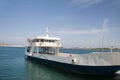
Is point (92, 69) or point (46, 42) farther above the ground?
point (46, 42)

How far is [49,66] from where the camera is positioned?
84.9 ft

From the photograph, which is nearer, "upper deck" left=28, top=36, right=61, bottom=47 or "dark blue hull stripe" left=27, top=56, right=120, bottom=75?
"dark blue hull stripe" left=27, top=56, right=120, bottom=75

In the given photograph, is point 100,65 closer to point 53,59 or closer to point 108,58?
point 108,58

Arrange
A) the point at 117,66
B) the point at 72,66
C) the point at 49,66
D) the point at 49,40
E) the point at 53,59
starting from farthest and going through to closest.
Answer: the point at 49,40
the point at 49,66
the point at 53,59
the point at 72,66
the point at 117,66

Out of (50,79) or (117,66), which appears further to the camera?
(50,79)

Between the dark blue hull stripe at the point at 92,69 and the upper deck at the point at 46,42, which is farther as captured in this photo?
the upper deck at the point at 46,42

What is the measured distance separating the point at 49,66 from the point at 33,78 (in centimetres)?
783

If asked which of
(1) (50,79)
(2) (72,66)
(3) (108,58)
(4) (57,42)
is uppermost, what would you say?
(4) (57,42)

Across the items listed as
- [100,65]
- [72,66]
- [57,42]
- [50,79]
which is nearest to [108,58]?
[100,65]

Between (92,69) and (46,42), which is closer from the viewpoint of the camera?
(92,69)

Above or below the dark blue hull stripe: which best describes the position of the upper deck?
above

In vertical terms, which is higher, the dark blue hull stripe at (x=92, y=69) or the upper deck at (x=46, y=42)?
the upper deck at (x=46, y=42)

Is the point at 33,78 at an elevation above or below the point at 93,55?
below

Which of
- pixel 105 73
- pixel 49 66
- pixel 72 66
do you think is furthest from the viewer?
pixel 49 66
